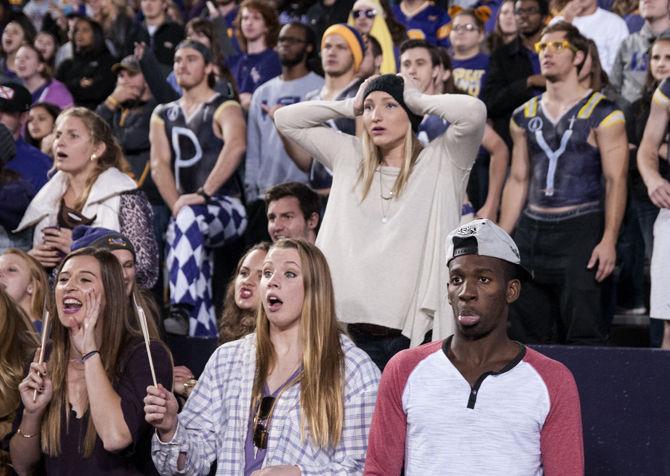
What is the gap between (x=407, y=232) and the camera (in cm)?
546

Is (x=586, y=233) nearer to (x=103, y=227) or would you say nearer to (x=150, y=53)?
(x=103, y=227)

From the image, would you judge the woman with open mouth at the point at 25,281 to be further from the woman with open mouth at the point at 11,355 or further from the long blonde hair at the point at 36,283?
the woman with open mouth at the point at 11,355

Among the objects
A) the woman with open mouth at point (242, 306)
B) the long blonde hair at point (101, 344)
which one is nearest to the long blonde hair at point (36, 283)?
the woman with open mouth at point (242, 306)

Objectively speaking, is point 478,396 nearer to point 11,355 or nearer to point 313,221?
point 11,355

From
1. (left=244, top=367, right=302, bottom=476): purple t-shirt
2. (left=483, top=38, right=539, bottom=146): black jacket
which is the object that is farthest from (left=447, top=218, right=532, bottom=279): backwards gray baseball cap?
(left=483, top=38, right=539, bottom=146): black jacket

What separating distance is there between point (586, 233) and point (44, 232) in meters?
2.85

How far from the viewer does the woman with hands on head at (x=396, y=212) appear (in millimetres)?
5375

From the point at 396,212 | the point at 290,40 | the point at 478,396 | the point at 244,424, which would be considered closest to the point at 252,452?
the point at 244,424

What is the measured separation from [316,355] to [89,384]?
846mm

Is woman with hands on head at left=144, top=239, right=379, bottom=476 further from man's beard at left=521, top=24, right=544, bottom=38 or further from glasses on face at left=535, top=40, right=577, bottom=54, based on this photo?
man's beard at left=521, top=24, right=544, bottom=38

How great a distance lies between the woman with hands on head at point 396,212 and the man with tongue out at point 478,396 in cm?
117

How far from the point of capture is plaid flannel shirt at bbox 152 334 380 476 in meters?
4.37

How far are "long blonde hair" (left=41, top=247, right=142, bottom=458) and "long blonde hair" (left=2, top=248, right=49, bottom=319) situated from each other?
4.41 feet

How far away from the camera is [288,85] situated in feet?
27.3
